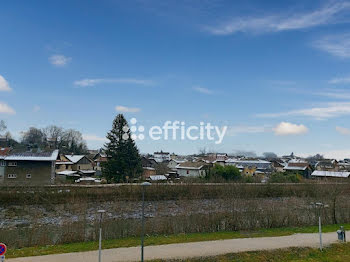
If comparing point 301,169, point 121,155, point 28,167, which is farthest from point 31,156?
point 301,169

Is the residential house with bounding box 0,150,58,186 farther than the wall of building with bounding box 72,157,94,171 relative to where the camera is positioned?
No

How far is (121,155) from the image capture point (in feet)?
115

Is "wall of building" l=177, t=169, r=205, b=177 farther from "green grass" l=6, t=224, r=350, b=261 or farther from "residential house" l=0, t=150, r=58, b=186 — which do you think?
"green grass" l=6, t=224, r=350, b=261

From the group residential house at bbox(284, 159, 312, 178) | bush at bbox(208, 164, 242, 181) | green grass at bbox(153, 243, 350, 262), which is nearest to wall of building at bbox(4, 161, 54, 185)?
bush at bbox(208, 164, 242, 181)

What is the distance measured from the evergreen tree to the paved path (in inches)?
956

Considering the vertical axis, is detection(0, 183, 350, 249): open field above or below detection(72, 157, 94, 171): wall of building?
below

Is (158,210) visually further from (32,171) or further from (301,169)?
(301,169)

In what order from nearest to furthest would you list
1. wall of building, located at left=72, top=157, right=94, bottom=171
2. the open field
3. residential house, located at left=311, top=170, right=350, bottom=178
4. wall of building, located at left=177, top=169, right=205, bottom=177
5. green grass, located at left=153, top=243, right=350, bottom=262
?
green grass, located at left=153, top=243, right=350, bottom=262
the open field
residential house, located at left=311, top=170, right=350, bottom=178
wall of building, located at left=177, top=169, right=205, bottom=177
wall of building, located at left=72, top=157, right=94, bottom=171

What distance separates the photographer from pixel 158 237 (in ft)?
39.8

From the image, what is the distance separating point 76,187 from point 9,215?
570cm

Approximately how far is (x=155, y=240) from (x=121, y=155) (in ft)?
80.2

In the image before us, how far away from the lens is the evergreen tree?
112 feet

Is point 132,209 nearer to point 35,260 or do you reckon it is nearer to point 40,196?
point 40,196

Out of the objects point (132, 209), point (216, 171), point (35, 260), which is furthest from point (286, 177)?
point (35, 260)
